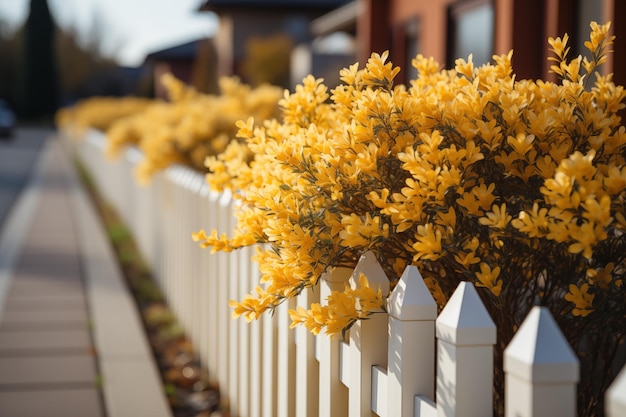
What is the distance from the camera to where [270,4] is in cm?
4062

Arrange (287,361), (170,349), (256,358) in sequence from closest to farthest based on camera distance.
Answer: (287,361) < (256,358) < (170,349)

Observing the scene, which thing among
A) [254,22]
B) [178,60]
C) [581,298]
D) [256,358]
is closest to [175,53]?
[178,60]

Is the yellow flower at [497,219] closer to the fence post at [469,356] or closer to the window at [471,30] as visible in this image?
the fence post at [469,356]

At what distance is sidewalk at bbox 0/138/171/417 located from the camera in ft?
14.2

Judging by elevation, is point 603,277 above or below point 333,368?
above

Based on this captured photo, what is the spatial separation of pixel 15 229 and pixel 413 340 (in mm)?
9376

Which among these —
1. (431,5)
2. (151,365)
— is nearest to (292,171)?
(151,365)

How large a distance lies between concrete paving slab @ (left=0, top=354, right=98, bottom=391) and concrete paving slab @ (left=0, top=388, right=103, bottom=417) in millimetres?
145

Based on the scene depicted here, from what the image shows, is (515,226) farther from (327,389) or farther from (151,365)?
(151,365)

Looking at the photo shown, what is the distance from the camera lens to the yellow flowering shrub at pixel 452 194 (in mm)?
2262

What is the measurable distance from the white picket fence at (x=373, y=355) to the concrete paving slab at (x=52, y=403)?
0.68 meters

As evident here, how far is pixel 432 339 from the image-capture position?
225 cm

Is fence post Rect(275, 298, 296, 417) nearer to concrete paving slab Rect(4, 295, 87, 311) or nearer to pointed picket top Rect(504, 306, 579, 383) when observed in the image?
pointed picket top Rect(504, 306, 579, 383)

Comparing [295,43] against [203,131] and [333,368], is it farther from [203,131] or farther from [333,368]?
[333,368]
